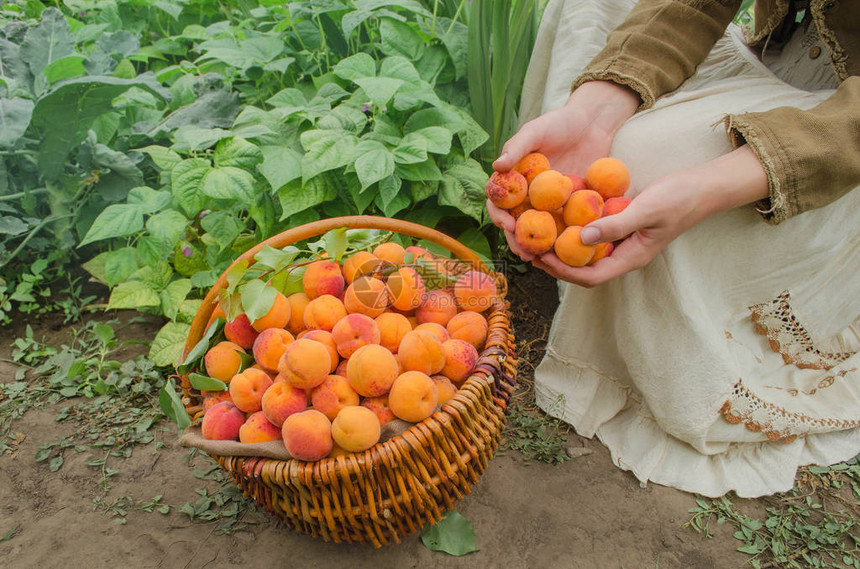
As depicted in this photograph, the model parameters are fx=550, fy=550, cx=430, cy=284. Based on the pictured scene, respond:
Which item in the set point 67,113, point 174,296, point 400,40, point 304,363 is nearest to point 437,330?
Result: point 304,363

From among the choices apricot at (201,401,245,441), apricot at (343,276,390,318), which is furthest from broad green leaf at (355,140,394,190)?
apricot at (201,401,245,441)

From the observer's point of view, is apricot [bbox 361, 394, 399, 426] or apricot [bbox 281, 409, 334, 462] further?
apricot [bbox 361, 394, 399, 426]

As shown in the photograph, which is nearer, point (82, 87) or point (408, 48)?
point (82, 87)

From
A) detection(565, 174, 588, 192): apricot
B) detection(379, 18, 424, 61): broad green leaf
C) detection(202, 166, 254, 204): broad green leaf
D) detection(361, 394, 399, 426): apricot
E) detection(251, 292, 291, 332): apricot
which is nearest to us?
detection(361, 394, 399, 426): apricot

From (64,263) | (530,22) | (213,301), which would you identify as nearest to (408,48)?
(530,22)

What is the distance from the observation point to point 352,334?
1.10 metres

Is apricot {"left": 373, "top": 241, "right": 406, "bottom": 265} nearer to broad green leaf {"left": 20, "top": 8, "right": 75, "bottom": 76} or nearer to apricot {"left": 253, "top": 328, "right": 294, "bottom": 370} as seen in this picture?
apricot {"left": 253, "top": 328, "right": 294, "bottom": 370}

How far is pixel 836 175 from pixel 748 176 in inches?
6.7

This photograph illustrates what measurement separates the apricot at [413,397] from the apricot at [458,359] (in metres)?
0.10

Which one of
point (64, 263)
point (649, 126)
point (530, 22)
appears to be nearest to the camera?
point (649, 126)

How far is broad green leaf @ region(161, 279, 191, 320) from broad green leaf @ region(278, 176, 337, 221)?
41 centimetres

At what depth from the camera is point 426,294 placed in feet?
4.22

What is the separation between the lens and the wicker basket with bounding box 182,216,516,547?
945mm

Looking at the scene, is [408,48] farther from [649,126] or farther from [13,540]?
[13,540]
